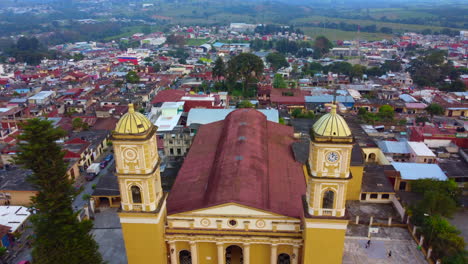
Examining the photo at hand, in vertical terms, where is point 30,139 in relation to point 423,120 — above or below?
above

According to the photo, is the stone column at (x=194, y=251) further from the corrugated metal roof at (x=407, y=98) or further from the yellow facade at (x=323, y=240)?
the corrugated metal roof at (x=407, y=98)

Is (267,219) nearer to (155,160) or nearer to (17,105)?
(155,160)

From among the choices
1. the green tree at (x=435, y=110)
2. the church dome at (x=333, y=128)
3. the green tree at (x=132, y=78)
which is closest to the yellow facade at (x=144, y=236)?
the church dome at (x=333, y=128)

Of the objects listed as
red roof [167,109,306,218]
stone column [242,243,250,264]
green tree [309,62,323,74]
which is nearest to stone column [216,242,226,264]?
stone column [242,243,250,264]

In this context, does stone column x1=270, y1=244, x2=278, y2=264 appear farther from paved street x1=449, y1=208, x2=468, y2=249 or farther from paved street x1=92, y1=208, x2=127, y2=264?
paved street x1=449, y1=208, x2=468, y2=249

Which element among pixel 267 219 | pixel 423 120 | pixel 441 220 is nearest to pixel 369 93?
pixel 423 120

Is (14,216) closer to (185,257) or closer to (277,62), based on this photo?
(185,257)
